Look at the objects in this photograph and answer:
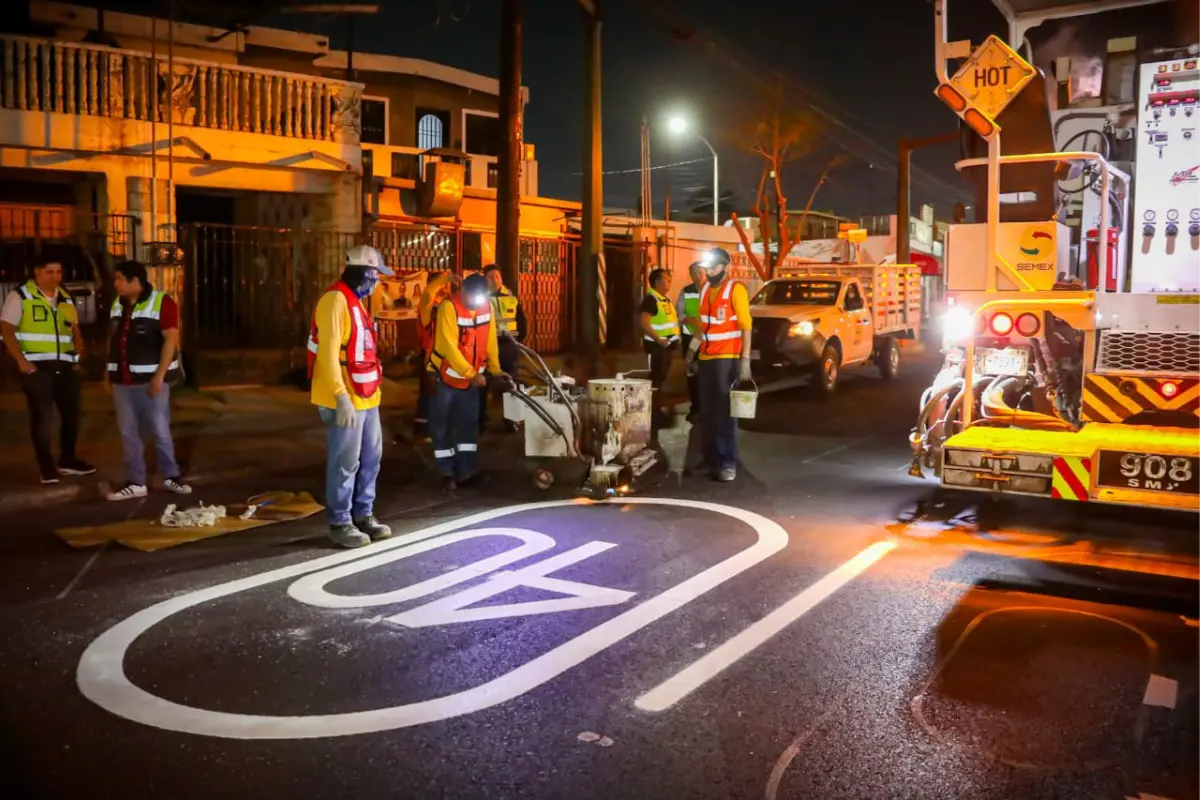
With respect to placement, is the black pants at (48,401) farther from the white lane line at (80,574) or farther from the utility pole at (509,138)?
the utility pole at (509,138)

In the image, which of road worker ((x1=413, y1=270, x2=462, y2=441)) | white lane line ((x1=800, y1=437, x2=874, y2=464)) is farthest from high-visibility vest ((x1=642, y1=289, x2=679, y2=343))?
road worker ((x1=413, y1=270, x2=462, y2=441))

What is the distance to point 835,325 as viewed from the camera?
16.1 metres

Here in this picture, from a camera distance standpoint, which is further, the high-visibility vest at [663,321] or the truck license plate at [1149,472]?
the high-visibility vest at [663,321]

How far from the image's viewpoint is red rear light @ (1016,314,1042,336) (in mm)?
6379

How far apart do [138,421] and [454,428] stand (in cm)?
245

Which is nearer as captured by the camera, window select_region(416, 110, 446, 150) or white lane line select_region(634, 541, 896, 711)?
white lane line select_region(634, 541, 896, 711)

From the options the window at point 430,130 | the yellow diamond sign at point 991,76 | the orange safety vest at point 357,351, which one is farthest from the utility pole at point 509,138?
the window at point 430,130

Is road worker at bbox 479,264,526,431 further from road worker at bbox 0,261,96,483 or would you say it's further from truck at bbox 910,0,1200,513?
truck at bbox 910,0,1200,513

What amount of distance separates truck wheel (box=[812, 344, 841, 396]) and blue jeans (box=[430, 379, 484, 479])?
7.86m

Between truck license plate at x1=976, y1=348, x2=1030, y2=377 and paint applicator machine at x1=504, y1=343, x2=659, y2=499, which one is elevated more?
truck license plate at x1=976, y1=348, x2=1030, y2=377

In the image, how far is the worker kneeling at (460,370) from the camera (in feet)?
27.0

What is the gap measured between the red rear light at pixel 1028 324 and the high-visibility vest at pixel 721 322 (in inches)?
113

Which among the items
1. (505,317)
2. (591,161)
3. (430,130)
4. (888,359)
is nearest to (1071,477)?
(505,317)

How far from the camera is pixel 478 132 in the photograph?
2822 cm
